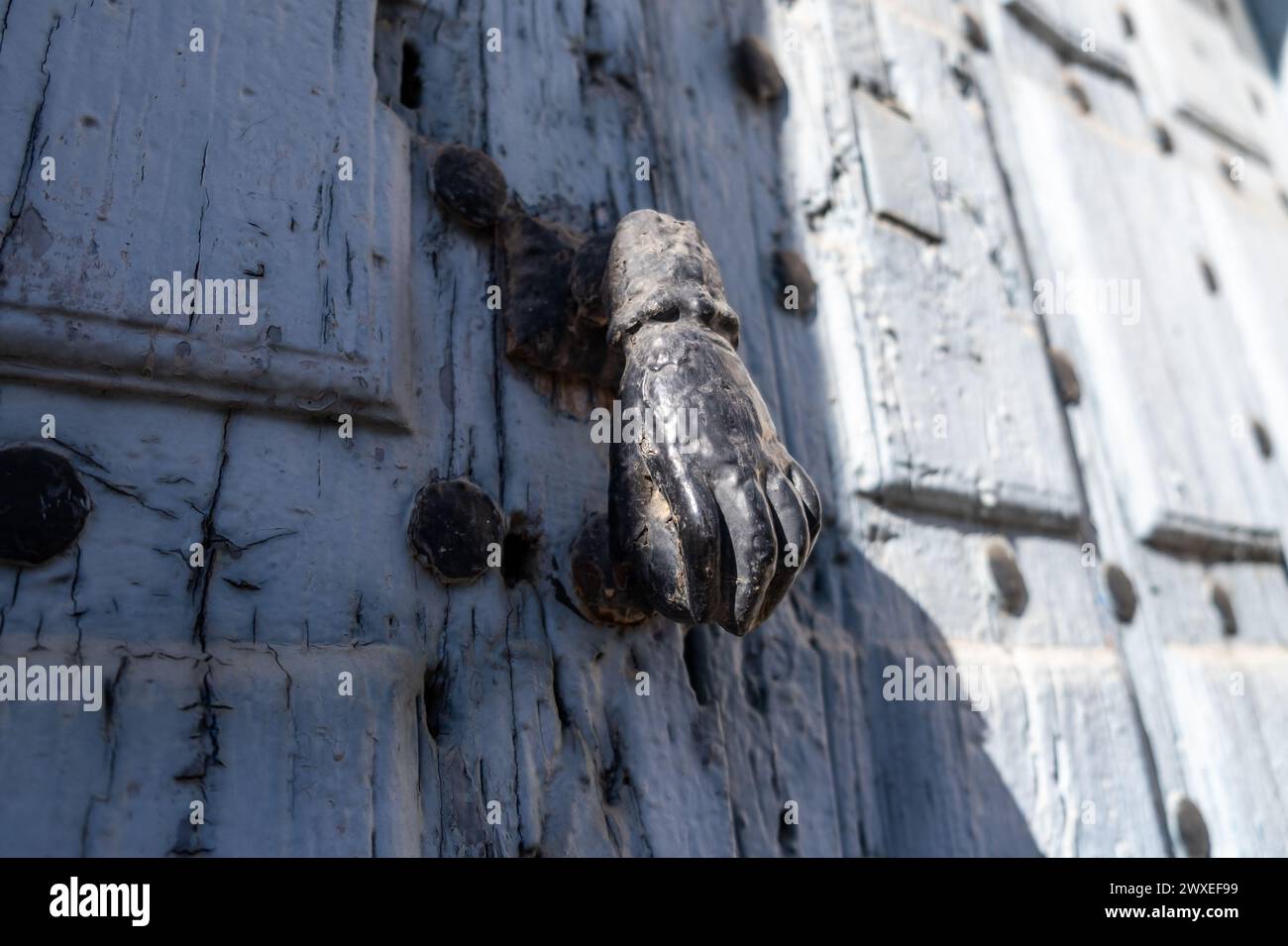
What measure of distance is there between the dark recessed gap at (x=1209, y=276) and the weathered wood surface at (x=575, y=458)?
0.21m

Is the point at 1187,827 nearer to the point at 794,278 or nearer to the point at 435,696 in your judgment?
the point at 794,278

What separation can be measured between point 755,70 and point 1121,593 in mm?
760

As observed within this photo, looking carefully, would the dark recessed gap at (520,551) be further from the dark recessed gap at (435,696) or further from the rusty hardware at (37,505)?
the rusty hardware at (37,505)

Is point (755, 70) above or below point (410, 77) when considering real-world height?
above

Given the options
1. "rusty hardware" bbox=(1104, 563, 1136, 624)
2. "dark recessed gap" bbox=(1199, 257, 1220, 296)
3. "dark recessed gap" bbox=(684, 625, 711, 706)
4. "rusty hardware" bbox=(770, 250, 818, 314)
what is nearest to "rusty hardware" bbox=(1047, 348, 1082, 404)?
"rusty hardware" bbox=(1104, 563, 1136, 624)

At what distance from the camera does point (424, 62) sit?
897 mm

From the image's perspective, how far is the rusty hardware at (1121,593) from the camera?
1.23 metres

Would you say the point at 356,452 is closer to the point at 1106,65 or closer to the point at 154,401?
the point at 154,401

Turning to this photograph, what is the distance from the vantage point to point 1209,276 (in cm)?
171

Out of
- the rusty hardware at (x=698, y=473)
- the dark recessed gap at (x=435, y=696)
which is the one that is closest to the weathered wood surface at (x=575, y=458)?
the dark recessed gap at (x=435, y=696)

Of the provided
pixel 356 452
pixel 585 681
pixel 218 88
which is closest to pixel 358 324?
pixel 356 452

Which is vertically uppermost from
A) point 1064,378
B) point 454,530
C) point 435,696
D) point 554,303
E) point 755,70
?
point 755,70

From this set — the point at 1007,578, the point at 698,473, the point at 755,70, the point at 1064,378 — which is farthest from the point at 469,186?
the point at 1064,378

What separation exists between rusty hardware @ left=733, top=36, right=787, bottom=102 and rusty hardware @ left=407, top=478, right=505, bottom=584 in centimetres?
66
